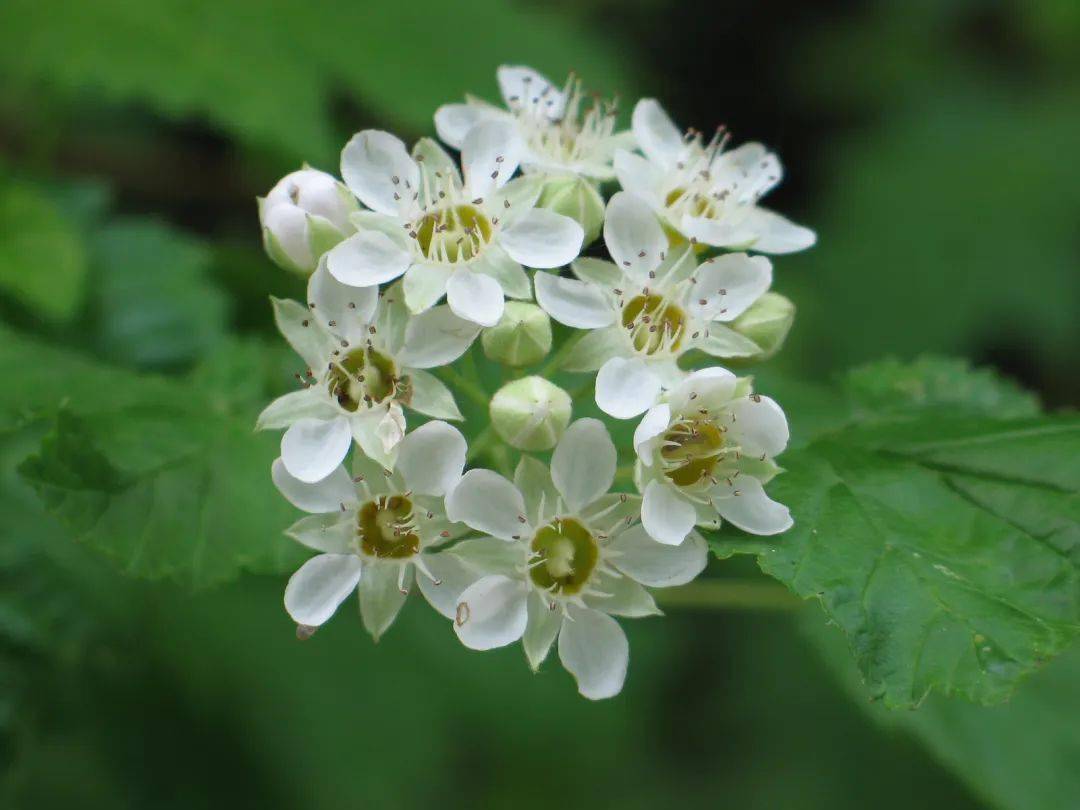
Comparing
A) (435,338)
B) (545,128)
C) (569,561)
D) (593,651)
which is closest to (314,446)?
(435,338)

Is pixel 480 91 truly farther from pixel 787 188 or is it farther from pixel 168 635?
pixel 787 188

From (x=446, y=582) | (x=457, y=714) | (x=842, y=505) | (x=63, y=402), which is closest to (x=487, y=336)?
(x=446, y=582)

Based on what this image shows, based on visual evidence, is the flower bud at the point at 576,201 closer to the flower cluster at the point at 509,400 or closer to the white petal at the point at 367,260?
the flower cluster at the point at 509,400

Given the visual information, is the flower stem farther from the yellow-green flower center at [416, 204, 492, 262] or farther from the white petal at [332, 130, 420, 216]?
the white petal at [332, 130, 420, 216]

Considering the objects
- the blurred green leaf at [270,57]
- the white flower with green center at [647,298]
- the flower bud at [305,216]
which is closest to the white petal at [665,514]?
the white flower with green center at [647,298]

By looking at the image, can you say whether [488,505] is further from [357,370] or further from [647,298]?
[647,298]

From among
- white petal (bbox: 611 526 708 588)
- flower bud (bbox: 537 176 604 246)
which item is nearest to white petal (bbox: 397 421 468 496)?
white petal (bbox: 611 526 708 588)
